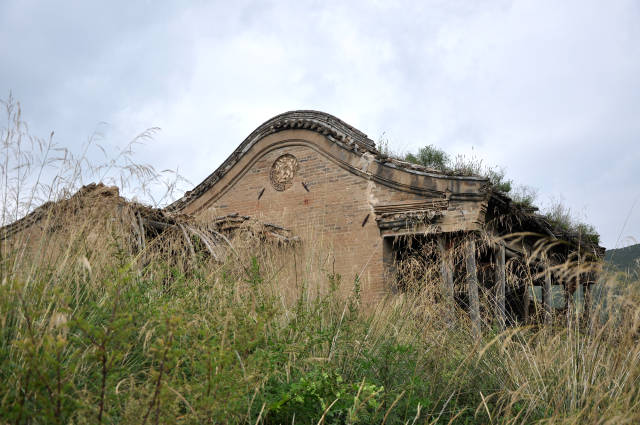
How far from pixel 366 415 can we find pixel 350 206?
792cm

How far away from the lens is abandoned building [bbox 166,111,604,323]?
9492mm

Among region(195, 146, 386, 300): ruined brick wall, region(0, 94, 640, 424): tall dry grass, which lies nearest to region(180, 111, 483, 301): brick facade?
region(195, 146, 386, 300): ruined brick wall

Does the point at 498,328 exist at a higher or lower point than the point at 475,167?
lower

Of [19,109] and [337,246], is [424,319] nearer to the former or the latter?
[19,109]

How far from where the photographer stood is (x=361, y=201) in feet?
34.9

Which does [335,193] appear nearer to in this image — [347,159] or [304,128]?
[347,159]

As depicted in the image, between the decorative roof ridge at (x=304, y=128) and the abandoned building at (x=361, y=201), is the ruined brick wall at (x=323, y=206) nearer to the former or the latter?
the abandoned building at (x=361, y=201)

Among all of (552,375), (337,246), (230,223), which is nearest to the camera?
(552,375)

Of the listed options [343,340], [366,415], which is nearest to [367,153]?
[343,340]

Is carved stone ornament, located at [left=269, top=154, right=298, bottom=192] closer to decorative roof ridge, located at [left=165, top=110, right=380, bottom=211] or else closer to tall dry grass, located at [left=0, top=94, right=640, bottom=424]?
decorative roof ridge, located at [left=165, top=110, right=380, bottom=211]

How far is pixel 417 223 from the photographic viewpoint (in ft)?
31.9

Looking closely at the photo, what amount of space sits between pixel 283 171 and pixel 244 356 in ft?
30.2

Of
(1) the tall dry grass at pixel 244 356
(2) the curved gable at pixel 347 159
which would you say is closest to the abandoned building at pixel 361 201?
(2) the curved gable at pixel 347 159

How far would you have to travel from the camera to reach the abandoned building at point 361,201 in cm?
949
